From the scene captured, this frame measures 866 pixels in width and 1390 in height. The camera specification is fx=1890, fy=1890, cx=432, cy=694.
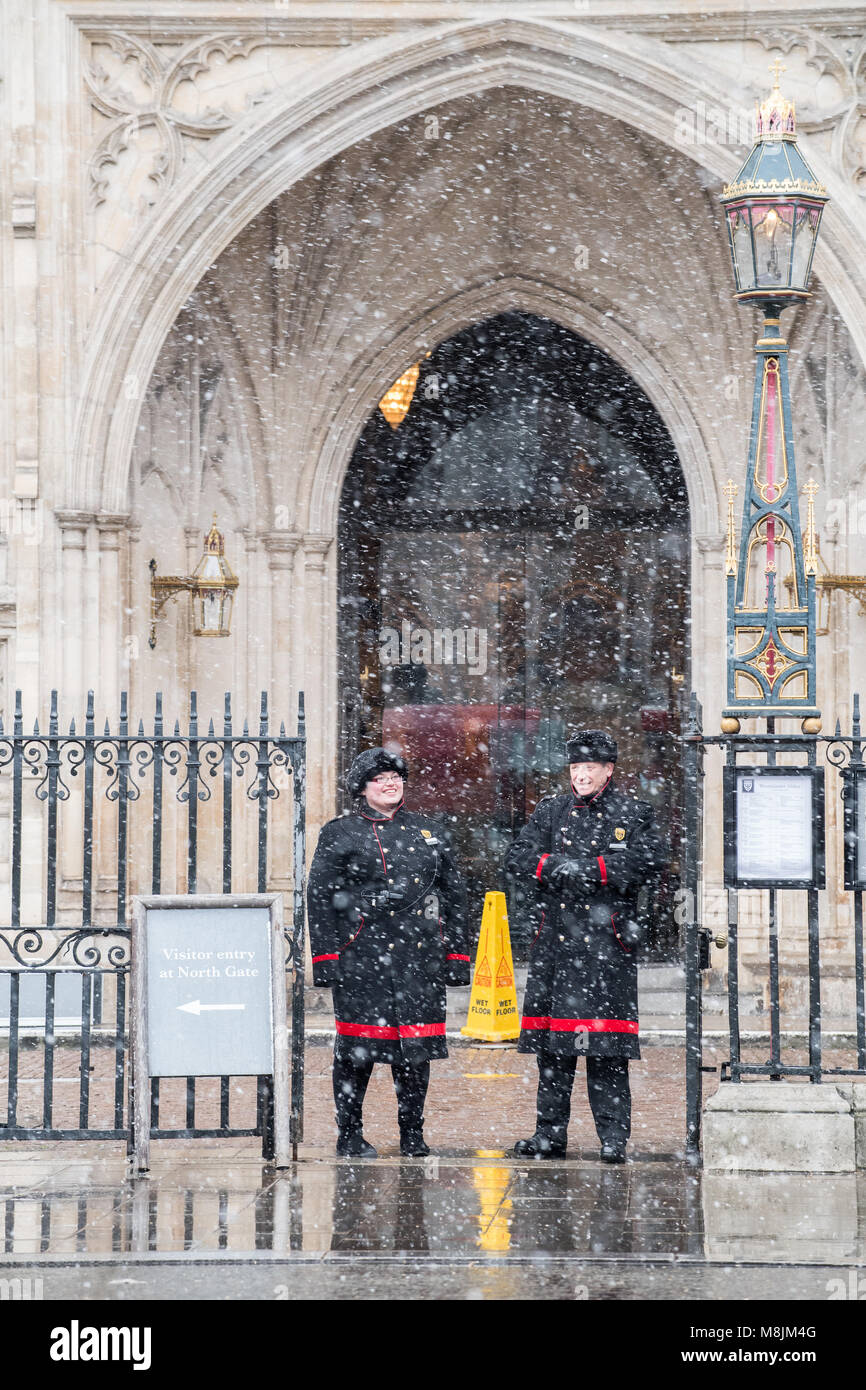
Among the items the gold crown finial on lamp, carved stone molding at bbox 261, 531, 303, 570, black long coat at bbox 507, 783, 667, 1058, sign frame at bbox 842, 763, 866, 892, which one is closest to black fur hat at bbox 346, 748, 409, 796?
black long coat at bbox 507, 783, 667, 1058

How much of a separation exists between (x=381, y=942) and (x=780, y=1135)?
5.59ft

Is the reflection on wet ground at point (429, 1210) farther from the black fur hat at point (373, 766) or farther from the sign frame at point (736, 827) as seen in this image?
the black fur hat at point (373, 766)

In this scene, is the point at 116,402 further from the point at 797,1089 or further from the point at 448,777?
the point at 797,1089

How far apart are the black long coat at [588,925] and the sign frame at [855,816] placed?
71 cm

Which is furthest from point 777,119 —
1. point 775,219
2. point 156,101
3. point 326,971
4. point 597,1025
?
point 156,101

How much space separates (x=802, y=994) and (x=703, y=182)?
216 inches

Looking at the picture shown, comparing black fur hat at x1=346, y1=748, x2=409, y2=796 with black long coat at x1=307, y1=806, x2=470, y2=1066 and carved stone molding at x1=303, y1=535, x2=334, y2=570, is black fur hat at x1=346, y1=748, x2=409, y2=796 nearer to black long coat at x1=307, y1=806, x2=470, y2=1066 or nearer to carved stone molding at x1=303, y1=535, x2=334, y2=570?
black long coat at x1=307, y1=806, x2=470, y2=1066

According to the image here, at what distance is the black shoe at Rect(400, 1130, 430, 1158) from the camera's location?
295 inches


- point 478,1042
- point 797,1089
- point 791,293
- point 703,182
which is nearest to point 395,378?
point 703,182

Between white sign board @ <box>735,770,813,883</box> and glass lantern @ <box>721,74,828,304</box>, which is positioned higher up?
glass lantern @ <box>721,74,828,304</box>

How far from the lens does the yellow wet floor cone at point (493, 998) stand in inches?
449

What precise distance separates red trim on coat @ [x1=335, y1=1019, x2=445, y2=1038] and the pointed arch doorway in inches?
269

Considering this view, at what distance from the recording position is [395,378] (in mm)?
14070

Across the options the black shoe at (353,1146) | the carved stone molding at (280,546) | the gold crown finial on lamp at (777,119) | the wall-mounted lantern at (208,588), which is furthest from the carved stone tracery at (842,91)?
the black shoe at (353,1146)
